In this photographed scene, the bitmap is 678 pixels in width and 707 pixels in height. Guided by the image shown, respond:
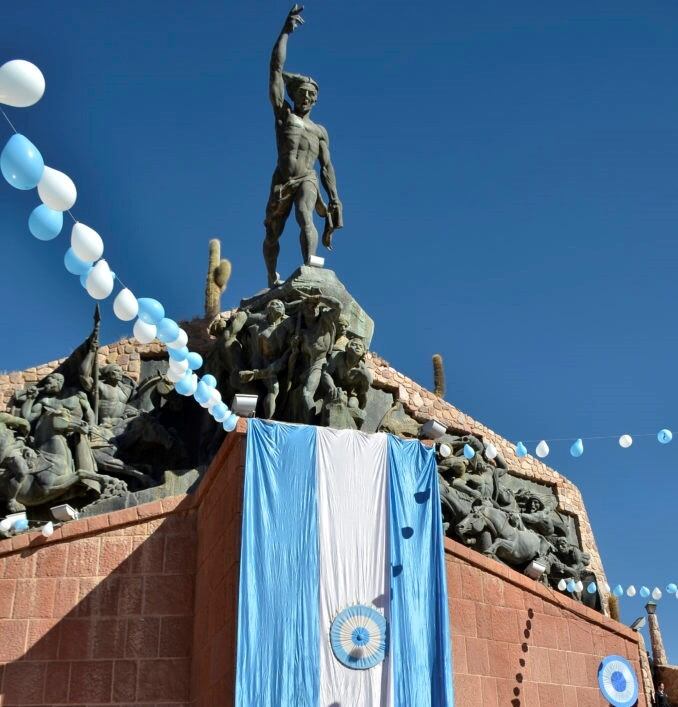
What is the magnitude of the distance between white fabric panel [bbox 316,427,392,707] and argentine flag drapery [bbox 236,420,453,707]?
0.04 ft

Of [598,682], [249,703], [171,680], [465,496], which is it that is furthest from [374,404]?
[249,703]

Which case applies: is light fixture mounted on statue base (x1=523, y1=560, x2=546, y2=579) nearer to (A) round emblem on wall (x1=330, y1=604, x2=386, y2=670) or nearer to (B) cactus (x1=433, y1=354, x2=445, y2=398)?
(A) round emblem on wall (x1=330, y1=604, x2=386, y2=670)

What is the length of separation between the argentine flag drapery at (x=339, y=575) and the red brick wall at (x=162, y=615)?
18.5 inches

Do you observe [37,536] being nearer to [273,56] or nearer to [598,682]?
[598,682]

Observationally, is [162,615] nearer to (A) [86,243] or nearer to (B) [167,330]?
(B) [167,330]

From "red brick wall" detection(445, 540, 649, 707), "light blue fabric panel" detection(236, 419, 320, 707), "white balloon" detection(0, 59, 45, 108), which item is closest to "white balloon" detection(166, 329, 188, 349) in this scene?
"light blue fabric panel" detection(236, 419, 320, 707)

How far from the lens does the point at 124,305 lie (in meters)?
7.65

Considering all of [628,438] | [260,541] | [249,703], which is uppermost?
[628,438]

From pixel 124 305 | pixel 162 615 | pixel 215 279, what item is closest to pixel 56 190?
pixel 124 305

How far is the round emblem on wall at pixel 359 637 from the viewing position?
9.06 metres

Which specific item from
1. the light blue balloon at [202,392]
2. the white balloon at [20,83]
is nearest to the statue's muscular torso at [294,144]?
the light blue balloon at [202,392]

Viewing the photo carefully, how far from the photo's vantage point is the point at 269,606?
29.6ft

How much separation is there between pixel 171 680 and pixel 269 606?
7.00 feet

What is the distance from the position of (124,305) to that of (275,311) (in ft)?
22.9
